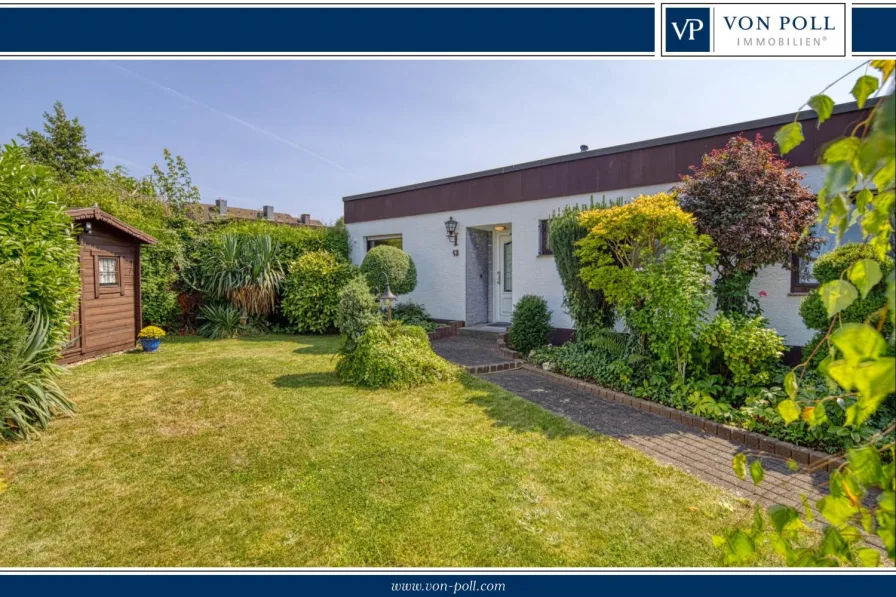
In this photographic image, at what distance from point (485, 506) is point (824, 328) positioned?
178 inches

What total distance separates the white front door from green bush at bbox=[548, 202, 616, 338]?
11.4ft

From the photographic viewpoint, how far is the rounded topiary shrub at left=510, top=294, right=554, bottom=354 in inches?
316

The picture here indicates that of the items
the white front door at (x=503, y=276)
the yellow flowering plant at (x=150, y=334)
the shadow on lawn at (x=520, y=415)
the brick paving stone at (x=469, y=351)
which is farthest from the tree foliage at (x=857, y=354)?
the yellow flowering plant at (x=150, y=334)

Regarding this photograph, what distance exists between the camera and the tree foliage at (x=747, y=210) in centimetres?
529

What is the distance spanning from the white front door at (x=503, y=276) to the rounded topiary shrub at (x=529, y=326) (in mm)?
2601

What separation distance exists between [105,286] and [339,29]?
859 cm

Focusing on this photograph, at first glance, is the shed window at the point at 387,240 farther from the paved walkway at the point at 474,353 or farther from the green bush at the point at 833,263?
the green bush at the point at 833,263

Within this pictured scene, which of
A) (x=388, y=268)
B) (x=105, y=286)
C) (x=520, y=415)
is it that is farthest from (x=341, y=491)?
(x=105, y=286)

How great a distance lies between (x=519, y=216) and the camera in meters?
9.70

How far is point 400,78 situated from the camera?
3.49 meters

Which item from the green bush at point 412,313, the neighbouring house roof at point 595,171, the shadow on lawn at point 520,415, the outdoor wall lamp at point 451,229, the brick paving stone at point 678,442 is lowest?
the brick paving stone at point 678,442

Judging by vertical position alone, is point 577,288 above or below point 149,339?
above

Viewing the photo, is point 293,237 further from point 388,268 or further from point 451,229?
point 451,229

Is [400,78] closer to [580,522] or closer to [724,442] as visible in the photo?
[580,522]
